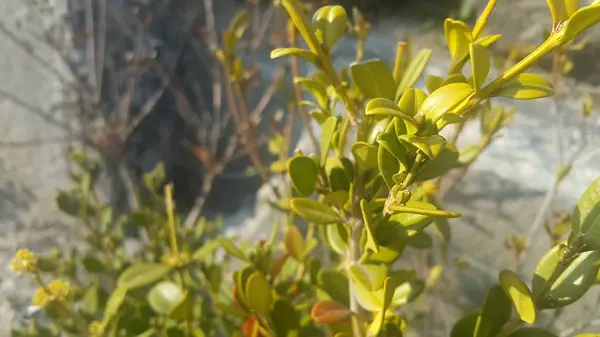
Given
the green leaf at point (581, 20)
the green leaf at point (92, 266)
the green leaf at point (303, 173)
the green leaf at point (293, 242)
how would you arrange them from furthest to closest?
the green leaf at point (92, 266), the green leaf at point (293, 242), the green leaf at point (303, 173), the green leaf at point (581, 20)

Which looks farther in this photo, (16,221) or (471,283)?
(16,221)

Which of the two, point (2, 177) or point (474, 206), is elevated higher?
point (2, 177)

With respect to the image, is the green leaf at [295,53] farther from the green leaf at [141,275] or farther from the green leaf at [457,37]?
the green leaf at [141,275]

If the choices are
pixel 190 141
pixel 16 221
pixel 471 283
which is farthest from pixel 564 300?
pixel 190 141

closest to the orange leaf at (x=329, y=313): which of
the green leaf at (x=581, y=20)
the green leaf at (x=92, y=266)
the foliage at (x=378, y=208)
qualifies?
the foliage at (x=378, y=208)

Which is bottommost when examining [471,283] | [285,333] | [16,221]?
[471,283]

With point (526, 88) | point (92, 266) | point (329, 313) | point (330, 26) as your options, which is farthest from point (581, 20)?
point (92, 266)

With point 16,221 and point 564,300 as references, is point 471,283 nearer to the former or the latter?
point 564,300
